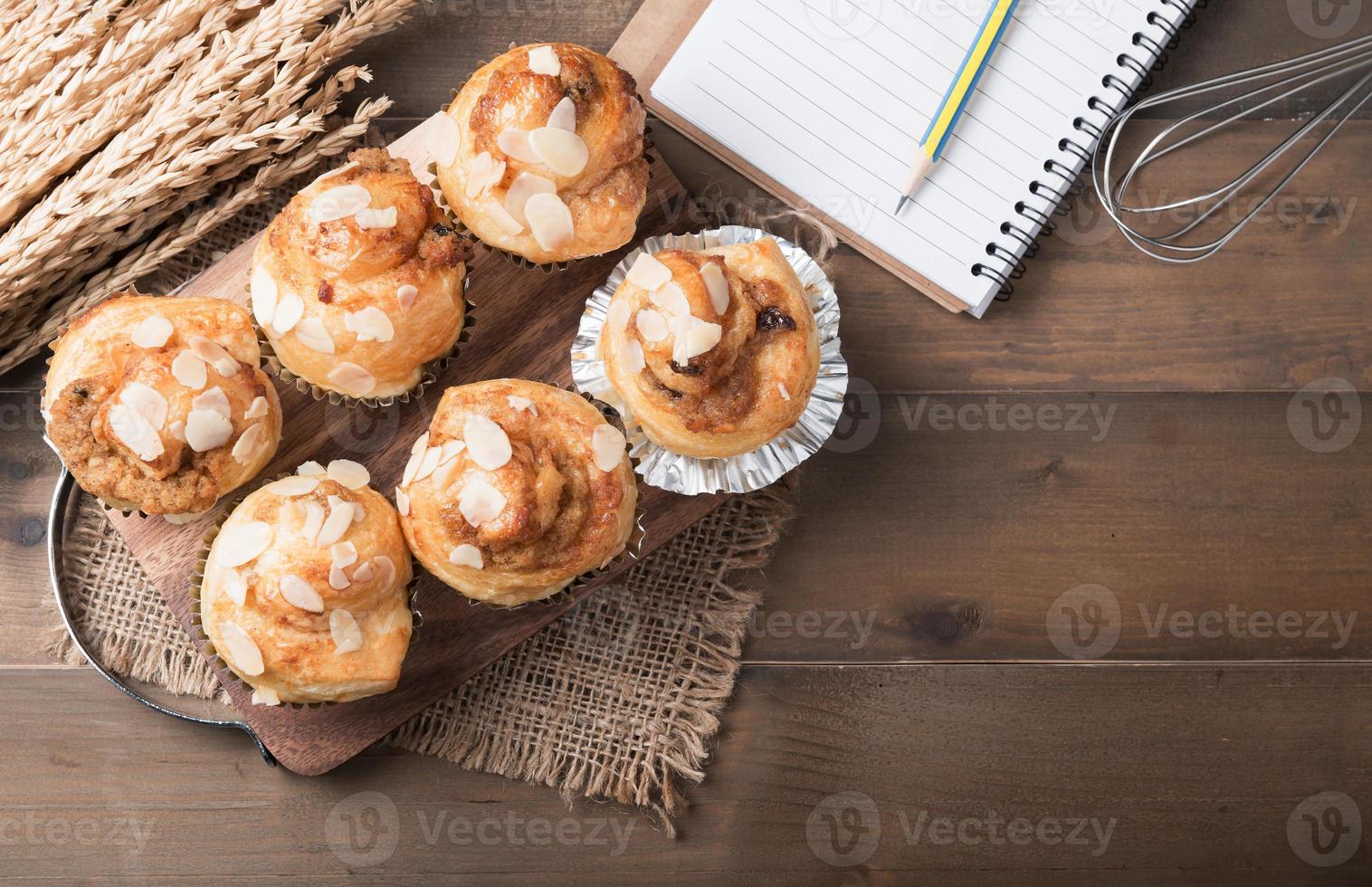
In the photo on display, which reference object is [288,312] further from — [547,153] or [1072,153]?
[1072,153]

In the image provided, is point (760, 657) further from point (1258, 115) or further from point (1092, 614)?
point (1258, 115)

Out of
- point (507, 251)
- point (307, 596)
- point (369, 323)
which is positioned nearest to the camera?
point (307, 596)

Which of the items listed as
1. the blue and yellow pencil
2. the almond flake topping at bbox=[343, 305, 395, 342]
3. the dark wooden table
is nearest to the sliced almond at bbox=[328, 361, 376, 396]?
A: the almond flake topping at bbox=[343, 305, 395, 342]

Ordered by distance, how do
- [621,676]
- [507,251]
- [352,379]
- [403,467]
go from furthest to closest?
[621,676] < [403,467] < [507,251] < [352,379]

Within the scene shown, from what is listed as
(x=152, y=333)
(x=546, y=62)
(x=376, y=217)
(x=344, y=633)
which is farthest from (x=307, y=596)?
(x=546, y=62)

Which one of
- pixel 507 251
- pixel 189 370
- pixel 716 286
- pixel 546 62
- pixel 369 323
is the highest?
pixel 546 62

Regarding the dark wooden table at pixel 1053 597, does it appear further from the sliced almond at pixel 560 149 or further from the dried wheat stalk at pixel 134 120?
the sliced almond at pixel 560 149

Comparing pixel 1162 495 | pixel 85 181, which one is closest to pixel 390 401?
pixel 85 181
